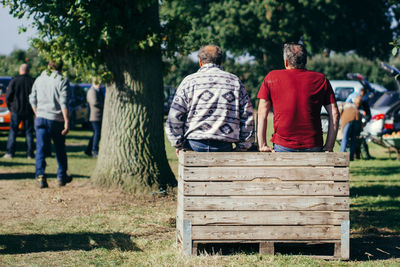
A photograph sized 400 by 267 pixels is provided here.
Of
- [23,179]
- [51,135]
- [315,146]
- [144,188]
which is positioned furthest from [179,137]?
[23,179]

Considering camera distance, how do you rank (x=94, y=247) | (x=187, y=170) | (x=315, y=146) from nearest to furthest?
(x=187, y=170) < (x=315, y=146) < (x=94, y=247)

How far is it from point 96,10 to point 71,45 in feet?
2.62

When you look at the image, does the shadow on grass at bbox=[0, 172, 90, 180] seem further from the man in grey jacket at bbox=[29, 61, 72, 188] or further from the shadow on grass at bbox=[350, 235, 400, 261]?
the shadow on grass at bbox=[350, 235, 400, 261]

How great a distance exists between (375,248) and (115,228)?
8.99ft

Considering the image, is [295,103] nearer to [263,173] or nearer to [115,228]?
[263,173]

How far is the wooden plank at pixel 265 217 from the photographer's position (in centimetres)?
484

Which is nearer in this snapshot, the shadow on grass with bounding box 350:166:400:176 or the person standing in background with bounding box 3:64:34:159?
the shadow on grass with bounding box 350:166:400:176

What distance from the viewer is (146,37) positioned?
26.8ft

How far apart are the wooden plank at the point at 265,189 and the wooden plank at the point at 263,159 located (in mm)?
168

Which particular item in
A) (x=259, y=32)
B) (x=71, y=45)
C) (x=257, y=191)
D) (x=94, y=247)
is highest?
(x=259, y=32)

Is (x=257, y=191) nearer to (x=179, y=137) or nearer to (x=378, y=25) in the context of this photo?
(x=179, y=137)

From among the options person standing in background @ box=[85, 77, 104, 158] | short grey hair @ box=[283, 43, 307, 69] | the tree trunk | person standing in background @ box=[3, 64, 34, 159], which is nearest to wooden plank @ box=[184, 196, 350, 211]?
short grey hair @ box=[283, 43, 307, 69]

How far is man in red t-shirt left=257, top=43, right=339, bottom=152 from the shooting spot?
5.08 m

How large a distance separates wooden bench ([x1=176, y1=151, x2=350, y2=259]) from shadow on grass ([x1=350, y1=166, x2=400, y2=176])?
6942mm
